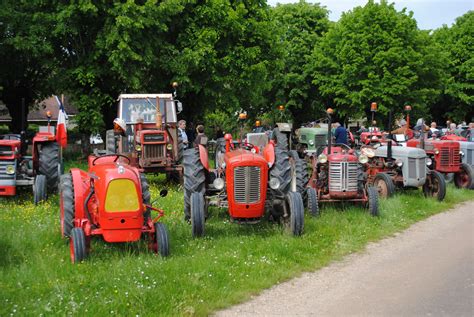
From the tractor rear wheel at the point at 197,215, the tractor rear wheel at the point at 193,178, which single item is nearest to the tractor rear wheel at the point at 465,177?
the tractor rear wheel at the point at 193,178

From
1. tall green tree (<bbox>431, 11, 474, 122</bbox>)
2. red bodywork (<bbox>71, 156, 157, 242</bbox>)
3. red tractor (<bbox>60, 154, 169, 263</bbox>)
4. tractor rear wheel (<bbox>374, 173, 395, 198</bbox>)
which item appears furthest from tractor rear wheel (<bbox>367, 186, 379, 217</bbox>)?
tall green tree (<bbox>431, 11, 474, 122</bbox>)

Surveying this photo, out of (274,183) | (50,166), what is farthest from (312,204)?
(50,166)

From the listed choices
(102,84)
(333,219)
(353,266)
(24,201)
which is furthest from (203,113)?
(353,266)

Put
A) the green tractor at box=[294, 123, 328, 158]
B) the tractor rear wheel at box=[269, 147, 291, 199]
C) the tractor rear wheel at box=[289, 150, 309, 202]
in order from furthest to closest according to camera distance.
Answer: the green tractor at box=[294, 123, 328, 158]
the tractor rear wheel at box=[289, 150, 309, 202]
the tractor rear wheel at box=[269, 147, 291, 199]

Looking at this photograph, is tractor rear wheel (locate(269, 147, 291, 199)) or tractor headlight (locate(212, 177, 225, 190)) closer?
tractor headlight (locate(212, 177, 225, 190))

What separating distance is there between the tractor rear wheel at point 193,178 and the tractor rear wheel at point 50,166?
3.85 metres

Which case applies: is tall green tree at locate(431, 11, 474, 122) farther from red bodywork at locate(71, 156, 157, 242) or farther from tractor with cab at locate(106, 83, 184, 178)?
red bodywork at locate(71, 156, 157, 242)

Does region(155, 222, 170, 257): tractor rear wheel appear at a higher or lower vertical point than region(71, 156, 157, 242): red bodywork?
lower

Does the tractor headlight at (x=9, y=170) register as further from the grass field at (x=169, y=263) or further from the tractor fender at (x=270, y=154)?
the tractor fender at (x=270, y=154)

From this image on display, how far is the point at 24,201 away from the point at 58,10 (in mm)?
10224

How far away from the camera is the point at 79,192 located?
25.1ft

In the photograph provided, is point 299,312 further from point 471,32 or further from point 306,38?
point 471,32

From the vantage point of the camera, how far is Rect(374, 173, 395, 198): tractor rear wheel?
12.0 metres

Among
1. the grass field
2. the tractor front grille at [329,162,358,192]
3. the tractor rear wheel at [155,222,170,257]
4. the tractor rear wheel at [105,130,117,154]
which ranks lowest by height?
the grass field
